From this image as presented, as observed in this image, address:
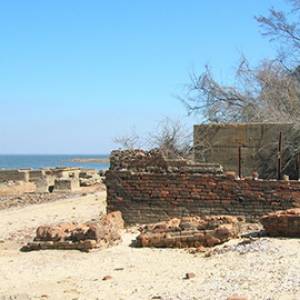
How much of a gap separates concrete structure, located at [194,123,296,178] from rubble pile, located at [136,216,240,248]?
8.55 feet

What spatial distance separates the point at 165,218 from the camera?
44.8 feet

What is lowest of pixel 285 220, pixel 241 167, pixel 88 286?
pixel 88 286

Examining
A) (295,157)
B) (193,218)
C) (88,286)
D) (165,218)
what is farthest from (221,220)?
(88,286)

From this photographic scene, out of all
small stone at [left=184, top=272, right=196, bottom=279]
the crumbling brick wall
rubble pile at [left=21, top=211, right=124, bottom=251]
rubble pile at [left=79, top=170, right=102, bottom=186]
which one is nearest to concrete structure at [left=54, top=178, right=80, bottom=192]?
rubble pile at [left=79, top=170, right=102, bottom=186]

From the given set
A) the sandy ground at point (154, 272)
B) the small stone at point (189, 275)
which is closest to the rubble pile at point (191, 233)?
the sandy ground at point (154, 272)

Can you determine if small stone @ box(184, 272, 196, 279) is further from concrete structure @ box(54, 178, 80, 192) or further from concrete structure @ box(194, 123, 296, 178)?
concrete structure @ box(54, 178, 80, 192)

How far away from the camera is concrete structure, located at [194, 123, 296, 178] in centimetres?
1415

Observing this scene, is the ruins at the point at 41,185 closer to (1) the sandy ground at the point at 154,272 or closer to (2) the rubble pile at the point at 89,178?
(2) the rubble pile at the point at 89,178

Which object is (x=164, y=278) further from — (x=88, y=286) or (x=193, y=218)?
(x=193, y=218)

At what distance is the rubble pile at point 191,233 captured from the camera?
11.1 meters

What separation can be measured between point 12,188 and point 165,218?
776 inches

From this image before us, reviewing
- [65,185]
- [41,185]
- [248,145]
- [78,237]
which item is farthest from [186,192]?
[41,185]

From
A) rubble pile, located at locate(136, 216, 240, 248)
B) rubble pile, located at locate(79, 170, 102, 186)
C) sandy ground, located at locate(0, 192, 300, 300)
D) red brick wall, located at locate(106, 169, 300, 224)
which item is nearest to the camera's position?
sandy ground, located at locate(0, 192, 300, 300)

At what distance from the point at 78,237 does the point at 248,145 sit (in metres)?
4.91
